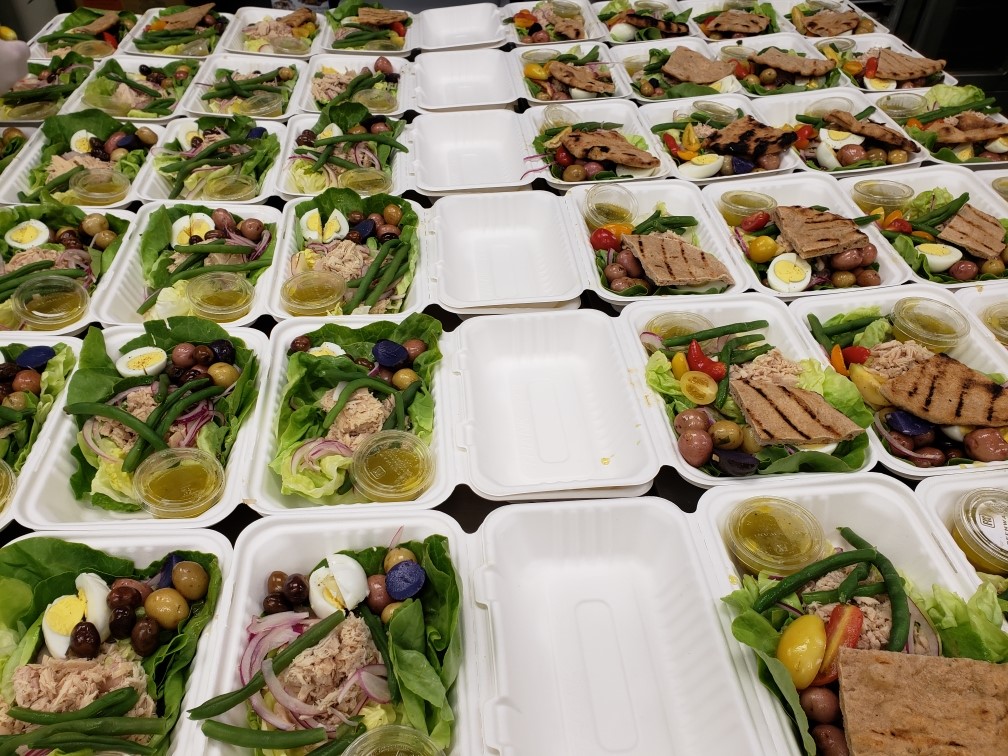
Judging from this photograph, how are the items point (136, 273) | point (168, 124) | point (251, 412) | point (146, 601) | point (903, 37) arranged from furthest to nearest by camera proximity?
1. point (903, 37)
2. point (168, 124)
3. point (136, 273)
4. point (251, 412)
5. point (146, 601)

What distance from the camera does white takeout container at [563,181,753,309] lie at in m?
3.51

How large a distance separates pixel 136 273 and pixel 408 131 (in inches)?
91.8

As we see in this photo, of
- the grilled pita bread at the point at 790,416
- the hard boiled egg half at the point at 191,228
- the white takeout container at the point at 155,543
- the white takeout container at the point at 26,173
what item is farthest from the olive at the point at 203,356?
the grilled pita bread at the point at 790,416

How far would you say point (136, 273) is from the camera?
145 inches

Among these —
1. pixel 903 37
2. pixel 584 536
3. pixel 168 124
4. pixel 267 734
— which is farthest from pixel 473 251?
pixel 903 37

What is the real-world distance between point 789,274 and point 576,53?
3.54m

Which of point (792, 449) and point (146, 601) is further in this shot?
point (792, 449)

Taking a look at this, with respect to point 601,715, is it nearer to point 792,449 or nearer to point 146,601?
point 792,449

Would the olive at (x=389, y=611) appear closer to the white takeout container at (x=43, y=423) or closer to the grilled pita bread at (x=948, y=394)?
the white takeout container at (x=43, y=423)

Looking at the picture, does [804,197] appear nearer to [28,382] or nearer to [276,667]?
[276,667]

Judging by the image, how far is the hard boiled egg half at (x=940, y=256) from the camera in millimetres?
3709

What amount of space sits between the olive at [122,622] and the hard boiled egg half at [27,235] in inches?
107

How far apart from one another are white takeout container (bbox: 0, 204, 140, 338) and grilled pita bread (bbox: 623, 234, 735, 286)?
2.98 m

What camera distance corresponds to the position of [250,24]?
21.1 ft
